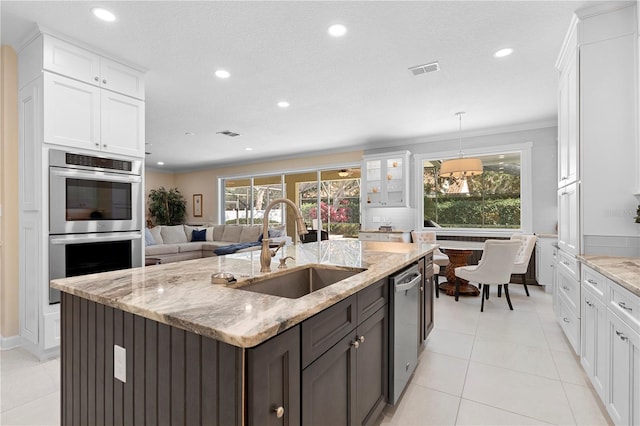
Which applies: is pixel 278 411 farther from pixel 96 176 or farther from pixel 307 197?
pixel 307 197

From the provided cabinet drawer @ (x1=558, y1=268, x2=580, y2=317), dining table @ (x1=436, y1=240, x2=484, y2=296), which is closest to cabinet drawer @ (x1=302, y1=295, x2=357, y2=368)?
cabinet drawer @ (x1=558, y1=268, x2=580, y2=317)

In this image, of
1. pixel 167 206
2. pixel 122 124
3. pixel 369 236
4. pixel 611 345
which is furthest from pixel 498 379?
pixel 167 206

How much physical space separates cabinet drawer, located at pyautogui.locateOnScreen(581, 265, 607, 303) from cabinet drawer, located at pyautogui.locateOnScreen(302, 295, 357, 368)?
1.54 m

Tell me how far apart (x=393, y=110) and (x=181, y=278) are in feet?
12.8

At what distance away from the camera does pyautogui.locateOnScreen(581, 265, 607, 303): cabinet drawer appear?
1.83 meters

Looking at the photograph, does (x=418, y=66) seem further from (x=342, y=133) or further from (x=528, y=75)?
(x=342, y=133)

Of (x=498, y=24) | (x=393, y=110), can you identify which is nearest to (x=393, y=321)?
(x=498, y=24)

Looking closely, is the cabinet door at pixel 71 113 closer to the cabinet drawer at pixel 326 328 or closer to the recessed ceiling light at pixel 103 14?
the recessed ceiling light at pixel 103 14

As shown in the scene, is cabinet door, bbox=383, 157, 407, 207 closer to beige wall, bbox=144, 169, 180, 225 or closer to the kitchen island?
the kitchen island

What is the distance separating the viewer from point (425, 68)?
322 centimetres

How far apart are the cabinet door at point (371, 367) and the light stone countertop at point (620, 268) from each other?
45.4 inches

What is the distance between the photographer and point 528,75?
3.41 meters

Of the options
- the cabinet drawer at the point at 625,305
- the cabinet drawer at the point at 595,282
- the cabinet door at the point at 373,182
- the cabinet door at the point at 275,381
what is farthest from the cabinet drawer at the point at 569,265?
the cabinet door at the point at 373,182

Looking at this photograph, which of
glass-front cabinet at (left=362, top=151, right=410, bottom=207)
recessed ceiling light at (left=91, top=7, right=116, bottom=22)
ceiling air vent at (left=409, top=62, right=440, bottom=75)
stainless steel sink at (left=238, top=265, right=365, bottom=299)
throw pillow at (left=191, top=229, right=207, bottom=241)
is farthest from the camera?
throw pillow at (left=191, top=229, right=207, bottom=241)
